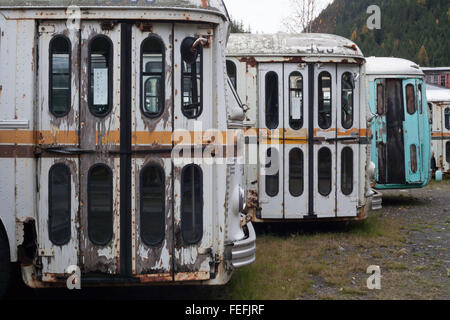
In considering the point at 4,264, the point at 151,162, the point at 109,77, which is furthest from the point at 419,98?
the point at 4,264

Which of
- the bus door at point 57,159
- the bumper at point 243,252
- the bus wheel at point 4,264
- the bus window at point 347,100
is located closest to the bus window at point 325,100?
the bus window at point 347,100

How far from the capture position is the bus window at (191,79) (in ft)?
16.9

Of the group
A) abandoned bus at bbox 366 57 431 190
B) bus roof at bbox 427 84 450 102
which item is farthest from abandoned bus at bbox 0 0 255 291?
bus roof at bbox 427 84 450 102

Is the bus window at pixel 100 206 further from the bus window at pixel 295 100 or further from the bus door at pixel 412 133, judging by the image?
the bus door at pixel 412 133

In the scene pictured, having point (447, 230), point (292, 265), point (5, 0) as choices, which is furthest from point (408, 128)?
point (5, 0)

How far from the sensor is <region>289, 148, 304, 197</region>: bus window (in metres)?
8.77

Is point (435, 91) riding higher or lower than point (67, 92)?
higher

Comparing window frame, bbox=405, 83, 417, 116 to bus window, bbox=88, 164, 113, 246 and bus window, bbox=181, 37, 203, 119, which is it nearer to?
bus window, bbox=181, 37, 203, 119

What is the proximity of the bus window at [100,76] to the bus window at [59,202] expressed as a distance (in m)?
0.62

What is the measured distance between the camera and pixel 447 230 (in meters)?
9.98
